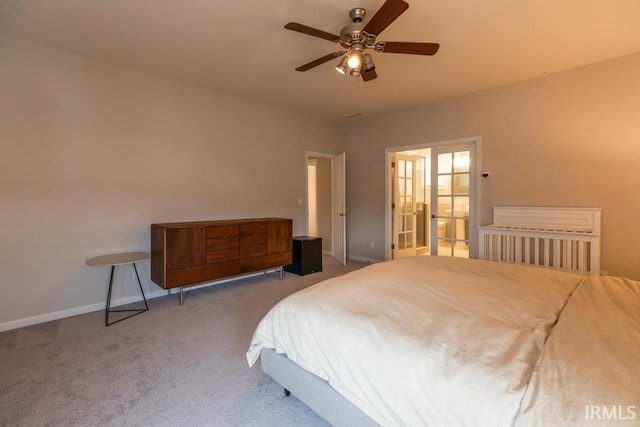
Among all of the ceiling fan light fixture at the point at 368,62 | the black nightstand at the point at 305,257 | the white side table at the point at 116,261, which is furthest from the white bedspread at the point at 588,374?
the black nightstand at the point at 305,257

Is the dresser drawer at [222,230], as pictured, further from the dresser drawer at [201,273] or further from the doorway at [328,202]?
the doorway at [328,202]

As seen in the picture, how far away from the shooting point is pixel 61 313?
117 inches

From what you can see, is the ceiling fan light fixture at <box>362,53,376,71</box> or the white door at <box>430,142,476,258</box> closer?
the ceiling fan light fixture at <box>362,53,376,71</box>

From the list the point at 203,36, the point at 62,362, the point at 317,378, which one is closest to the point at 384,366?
the point at 317,378

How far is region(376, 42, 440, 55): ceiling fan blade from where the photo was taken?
222 centimetres

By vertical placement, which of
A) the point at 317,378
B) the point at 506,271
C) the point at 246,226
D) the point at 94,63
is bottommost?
the point at 317,378

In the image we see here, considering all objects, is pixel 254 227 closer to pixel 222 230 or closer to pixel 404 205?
pixel 222 230

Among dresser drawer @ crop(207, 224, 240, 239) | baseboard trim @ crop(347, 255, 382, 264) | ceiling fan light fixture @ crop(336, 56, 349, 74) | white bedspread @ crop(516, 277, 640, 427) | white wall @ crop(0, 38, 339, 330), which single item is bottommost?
baseboard trim @ crop(347, 255, 382, 264)

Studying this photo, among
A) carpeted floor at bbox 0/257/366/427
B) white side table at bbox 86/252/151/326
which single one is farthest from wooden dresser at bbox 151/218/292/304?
carpeted floor at bbox 0/257/366/427

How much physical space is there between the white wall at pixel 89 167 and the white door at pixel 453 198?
9.90 feet

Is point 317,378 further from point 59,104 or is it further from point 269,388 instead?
point 59,104

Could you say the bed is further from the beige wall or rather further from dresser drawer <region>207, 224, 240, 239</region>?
dresser drawer <region>207, 224, 240, 239</region>

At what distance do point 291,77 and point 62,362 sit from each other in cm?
342

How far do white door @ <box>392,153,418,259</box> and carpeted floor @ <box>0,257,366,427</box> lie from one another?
307cm
